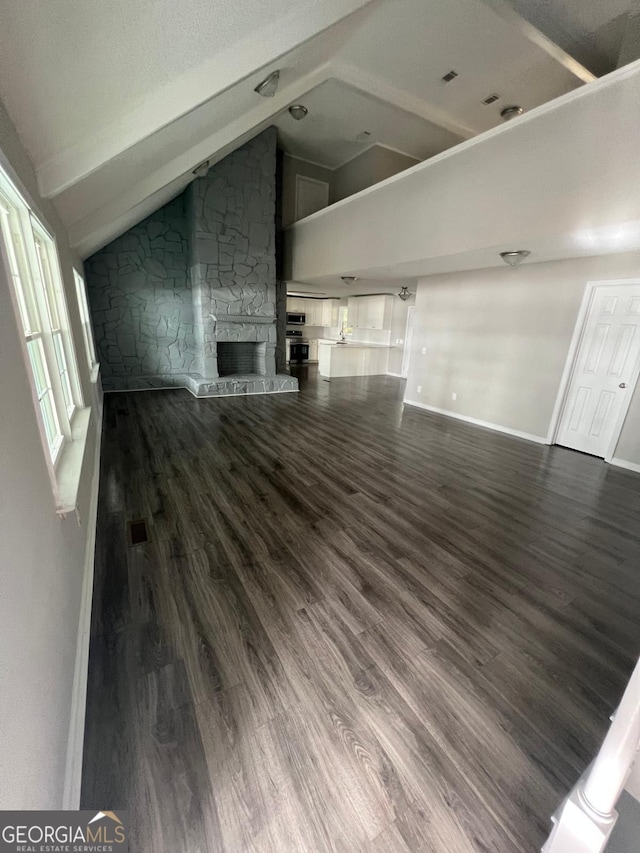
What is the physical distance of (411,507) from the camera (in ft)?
9.67

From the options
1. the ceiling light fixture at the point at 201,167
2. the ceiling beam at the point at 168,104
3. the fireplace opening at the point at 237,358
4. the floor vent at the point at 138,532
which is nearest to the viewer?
the ceiling beam at the point at 168,104

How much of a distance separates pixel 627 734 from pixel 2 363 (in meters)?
1.85

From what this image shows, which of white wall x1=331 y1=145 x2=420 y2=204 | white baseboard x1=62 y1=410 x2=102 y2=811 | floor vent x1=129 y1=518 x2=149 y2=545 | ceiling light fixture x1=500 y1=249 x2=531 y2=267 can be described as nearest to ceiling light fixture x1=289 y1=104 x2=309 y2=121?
white wall x1=331 y1=145 x2=420 y2=204

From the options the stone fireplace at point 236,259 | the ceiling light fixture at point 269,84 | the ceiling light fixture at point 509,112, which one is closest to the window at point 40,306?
the ceiling light fixture at point 269,84

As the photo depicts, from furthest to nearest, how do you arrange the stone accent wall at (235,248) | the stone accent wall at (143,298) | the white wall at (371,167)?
the white wall at (371,167) → the stone accent wall at (143,298) → the stone accent wall at (235,248)

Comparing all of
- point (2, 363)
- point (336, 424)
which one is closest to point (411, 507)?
point (336, 424)

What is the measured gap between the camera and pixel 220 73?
2018mm

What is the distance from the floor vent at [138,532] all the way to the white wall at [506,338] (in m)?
5.06

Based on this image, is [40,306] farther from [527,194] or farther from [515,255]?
[515,255]

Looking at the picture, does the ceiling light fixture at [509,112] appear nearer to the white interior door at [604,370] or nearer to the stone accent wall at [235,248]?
the white interior door at [604,370]

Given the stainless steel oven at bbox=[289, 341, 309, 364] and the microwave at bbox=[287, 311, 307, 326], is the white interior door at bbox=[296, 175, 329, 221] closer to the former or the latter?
the microwave at bbox=[287, 311, 307, 326]

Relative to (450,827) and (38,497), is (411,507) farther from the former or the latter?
(38,497)

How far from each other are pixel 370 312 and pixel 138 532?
377 inches

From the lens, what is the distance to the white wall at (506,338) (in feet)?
14.1
